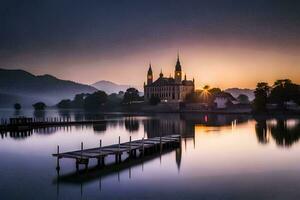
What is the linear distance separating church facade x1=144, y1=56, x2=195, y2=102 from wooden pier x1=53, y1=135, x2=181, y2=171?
138m

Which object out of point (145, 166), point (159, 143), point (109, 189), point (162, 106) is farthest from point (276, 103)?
point (109, 189)

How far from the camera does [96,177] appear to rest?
2584 centimetres

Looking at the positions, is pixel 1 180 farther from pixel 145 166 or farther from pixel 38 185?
pixel 145 166

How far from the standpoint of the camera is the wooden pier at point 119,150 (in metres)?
27.9

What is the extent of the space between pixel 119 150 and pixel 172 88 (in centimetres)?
15543

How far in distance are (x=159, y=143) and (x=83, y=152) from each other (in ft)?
36.2

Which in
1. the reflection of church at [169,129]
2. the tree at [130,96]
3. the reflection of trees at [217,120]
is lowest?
the reflection of church at [169,129]

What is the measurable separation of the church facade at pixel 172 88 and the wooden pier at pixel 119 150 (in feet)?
452

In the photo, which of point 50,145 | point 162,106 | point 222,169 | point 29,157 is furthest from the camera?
point 162,106

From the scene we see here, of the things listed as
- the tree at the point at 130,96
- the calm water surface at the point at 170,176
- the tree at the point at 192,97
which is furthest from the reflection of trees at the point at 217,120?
the tree at the point at 130,96

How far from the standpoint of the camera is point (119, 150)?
31312 millimetres

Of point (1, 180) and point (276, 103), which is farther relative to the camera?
point (276, 103)

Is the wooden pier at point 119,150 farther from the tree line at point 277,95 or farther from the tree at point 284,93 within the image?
the tree at point 284,93

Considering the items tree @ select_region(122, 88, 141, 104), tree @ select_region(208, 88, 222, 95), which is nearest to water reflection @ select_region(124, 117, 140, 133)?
tree @ select_region(208, 88, 222, 95)
